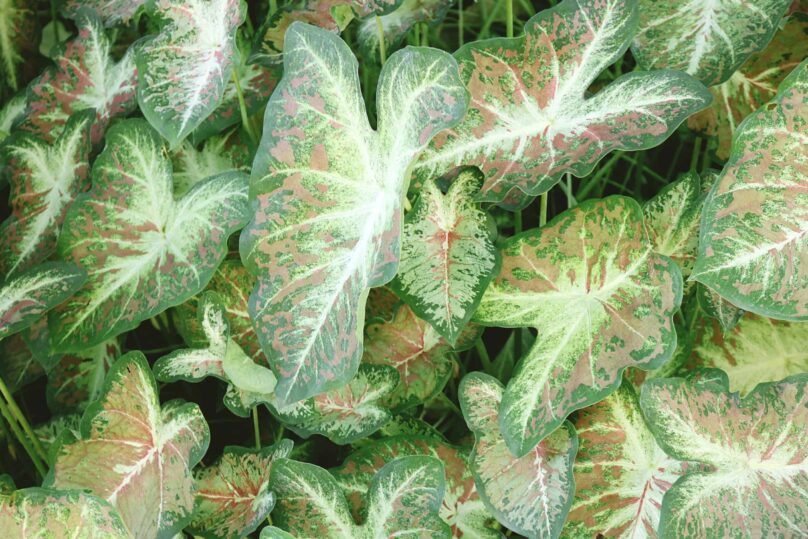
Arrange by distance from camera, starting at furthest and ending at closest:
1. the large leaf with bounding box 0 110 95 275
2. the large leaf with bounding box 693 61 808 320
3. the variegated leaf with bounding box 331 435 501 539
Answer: the large leaf with bounding box 0 110 95 275 → the variegated leaf with bounding box 331 435 501 539 → the large leaf with bounding box 693 61 808 320

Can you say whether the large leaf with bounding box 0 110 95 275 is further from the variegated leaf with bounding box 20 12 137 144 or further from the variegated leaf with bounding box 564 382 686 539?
the variegated leaf with bounding box 564 382 686 539

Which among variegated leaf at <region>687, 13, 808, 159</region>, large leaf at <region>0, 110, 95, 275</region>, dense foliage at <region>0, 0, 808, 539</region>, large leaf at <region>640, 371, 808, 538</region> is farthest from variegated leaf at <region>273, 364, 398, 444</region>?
variegated leaf at <region>687, 13, 808, 159</region>

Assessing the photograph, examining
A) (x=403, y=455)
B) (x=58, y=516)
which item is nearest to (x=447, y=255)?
(x=403, y=455)

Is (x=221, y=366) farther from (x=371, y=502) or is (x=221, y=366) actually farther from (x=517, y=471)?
(x=517, y=471)

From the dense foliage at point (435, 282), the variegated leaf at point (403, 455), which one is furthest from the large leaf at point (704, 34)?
the variegated leaf at point (403, 455)

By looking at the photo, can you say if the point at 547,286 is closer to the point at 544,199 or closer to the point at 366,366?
the point at 544,199

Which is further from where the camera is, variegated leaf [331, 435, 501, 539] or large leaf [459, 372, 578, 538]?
variegated leaf [331, 435, 501, 539]
